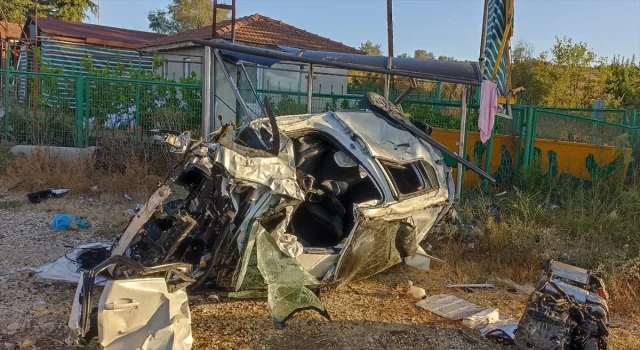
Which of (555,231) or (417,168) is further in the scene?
(555,231)

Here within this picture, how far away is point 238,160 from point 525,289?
3489 mm

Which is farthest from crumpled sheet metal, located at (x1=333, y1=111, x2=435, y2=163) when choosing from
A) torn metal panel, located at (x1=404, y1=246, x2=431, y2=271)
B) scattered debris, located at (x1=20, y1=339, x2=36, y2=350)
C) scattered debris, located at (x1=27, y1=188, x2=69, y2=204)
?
scattered debris, located at (x1=27, y1=188, x2=69, y2=204)

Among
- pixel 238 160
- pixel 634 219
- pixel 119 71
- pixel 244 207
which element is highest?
pixel 119 71

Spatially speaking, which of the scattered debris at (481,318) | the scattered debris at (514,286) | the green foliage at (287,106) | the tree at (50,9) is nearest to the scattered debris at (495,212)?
the scattered debris at (514,286)

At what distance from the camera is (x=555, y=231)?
6.93m

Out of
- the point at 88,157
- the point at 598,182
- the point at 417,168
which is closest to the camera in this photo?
the point at 417,168

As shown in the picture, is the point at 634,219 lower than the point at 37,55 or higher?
lower

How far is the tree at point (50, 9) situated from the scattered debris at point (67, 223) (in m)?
31.2

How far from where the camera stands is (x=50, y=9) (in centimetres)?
3650

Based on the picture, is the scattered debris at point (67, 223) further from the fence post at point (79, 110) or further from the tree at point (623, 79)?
the tree at point (623, 79)

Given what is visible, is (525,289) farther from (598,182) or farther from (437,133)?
(437,133)

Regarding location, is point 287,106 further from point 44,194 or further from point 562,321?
point 562,321

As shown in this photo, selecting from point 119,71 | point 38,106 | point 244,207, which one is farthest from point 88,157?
point 244,207

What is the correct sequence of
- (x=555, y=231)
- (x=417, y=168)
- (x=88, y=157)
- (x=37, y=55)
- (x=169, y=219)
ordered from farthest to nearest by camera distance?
(x=37, y=55)
(x=88, y=157)
(x=555, y=231)
(x=417, y=168)
(x=169, y=219)
